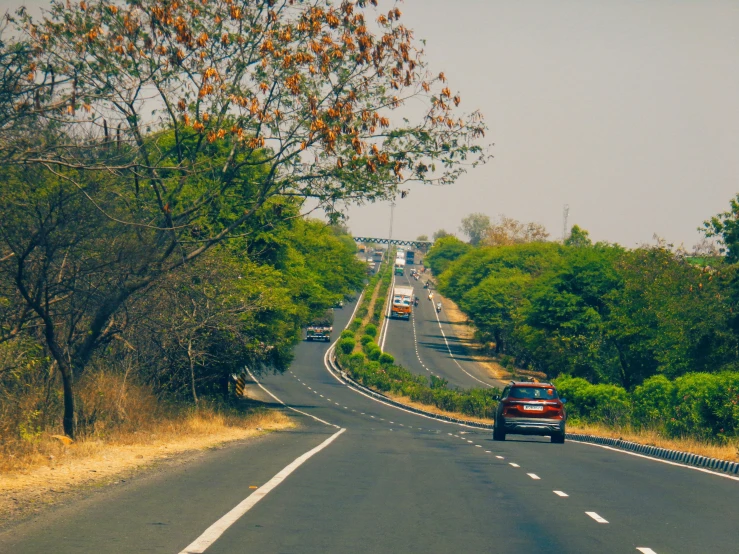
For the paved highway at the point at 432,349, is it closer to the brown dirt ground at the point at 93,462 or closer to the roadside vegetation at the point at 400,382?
the roadside vegetation at the point at 400,382

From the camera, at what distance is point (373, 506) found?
11.4 metres

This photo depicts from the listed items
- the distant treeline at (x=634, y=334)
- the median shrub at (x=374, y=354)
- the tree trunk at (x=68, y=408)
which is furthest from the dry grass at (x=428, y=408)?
the tree trunk at (x=68, y=408)

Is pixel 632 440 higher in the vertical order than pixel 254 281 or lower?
lower

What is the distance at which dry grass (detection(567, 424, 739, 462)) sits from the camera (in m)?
20.3

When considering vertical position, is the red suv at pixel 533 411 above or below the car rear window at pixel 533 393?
below

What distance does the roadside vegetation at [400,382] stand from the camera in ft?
173

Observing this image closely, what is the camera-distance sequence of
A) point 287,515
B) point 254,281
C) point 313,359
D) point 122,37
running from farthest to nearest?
1. point 313,359
2. point 254,281
3. point 122,37
4. point 287,515

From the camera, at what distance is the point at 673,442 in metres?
24.4

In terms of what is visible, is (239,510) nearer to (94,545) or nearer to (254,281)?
(94,545)

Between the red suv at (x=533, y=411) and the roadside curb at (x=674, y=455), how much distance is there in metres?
1.91

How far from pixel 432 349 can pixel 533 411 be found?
81.5 m

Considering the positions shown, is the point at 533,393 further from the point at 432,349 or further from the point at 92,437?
the point at 432,349

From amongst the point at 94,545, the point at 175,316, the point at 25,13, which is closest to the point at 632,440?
the point at 175,316

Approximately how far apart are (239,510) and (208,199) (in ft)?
33.0
